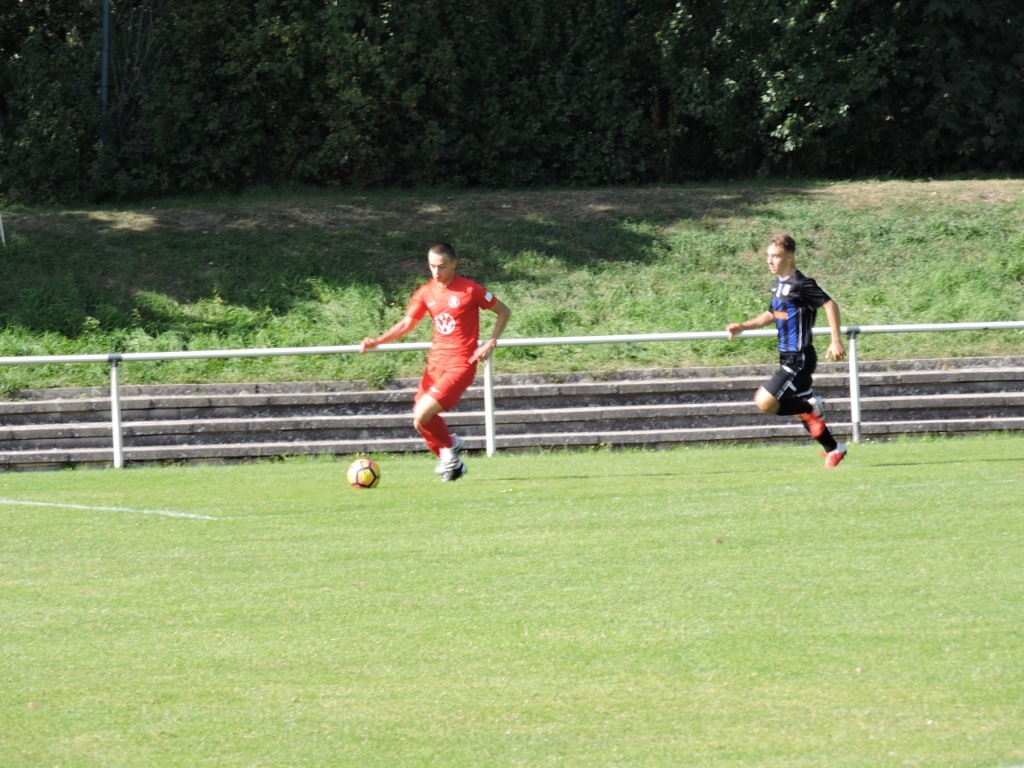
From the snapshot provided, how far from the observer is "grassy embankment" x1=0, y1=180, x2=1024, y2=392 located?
55.8 feet

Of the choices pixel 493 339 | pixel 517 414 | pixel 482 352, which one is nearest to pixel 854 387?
pixel 517 414

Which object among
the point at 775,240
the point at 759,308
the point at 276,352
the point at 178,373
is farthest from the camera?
the point at 759,308

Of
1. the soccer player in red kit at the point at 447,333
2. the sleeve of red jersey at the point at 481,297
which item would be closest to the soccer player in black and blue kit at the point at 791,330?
the sleeve of red jersey at the point at 481,297

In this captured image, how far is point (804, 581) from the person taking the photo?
7016mm

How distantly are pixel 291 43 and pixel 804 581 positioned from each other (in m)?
21.2

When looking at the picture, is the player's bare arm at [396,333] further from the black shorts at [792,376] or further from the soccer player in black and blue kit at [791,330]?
the black shorts at [792,376]

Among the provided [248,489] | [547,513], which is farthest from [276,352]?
[547,513]

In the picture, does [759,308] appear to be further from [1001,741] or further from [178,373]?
[1001,741]

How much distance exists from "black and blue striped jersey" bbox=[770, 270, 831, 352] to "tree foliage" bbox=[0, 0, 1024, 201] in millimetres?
15385

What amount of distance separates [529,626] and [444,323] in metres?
5.04

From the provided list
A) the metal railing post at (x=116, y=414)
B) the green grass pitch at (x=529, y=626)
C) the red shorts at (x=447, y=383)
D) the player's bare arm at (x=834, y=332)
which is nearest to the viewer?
the green grass pitch at (x=529, y=626)

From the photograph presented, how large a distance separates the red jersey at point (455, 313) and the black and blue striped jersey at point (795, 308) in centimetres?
247

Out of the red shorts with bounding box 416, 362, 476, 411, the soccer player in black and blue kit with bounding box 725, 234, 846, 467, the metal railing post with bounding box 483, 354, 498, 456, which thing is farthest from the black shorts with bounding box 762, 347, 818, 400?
the metal railing post with bounding box 483, 354, 498, 456

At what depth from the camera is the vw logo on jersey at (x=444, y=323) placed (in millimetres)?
11047
